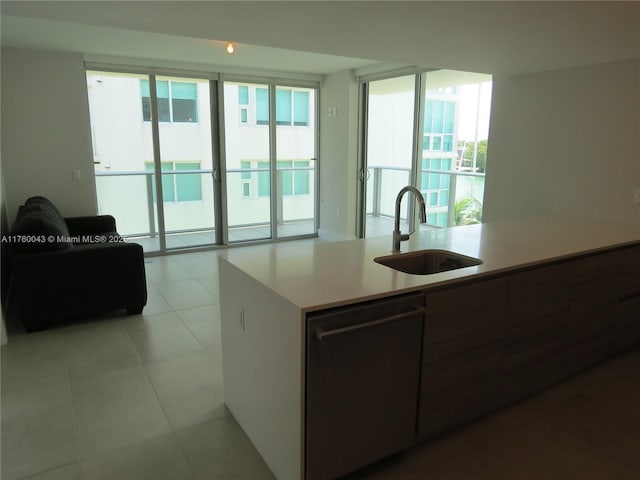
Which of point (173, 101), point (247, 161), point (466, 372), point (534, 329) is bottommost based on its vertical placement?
point (466, 372)

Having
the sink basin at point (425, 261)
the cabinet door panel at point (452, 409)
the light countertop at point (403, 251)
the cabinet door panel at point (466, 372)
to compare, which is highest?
the light countertop at point (403, 251)

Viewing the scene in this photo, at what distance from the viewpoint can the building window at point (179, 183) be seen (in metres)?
5.99

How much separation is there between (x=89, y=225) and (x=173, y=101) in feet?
6.48

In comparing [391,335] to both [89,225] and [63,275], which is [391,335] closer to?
[63,275]

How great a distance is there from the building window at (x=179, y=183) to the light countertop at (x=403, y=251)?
395 cm

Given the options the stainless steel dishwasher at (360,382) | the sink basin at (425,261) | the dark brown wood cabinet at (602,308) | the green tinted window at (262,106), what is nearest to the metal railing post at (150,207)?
the green tinted window at (262,106)

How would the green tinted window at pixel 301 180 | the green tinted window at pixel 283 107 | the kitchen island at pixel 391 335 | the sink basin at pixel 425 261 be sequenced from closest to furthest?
the kitchen island at pixel 391 335, the sink basin at pixel 425 261, the green tinted window at pixel 283 107, the green tinted window at pixel 301 180

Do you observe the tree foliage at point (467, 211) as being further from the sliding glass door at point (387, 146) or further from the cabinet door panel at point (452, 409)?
the cabinet door panel at point (452, 409)

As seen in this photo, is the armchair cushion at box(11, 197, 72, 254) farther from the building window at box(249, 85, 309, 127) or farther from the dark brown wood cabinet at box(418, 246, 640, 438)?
the building window at box(249, 85, 309, 127)

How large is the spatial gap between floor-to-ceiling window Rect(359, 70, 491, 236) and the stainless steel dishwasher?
3.79 metres

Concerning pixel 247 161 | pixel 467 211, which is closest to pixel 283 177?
pixel 247 161

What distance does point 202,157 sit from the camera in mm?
6180

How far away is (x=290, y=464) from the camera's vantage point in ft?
5.83

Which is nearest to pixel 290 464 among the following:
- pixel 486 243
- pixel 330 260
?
pixel 330 260
